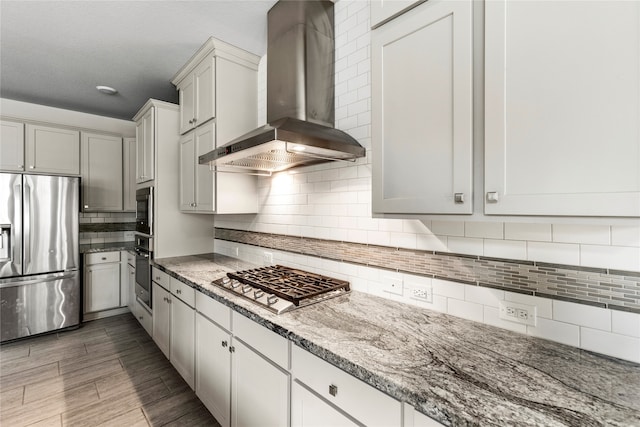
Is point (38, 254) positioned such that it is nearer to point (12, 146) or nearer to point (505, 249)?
point (12, 146)

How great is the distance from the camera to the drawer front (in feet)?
4.34

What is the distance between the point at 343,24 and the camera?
6.46ft

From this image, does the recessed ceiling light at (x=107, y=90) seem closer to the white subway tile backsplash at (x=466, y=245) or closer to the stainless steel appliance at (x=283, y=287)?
the stainless steel appliance at (x=283, y=287)

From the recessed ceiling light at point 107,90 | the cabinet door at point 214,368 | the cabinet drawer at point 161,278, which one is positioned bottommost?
the cabinet door at point 214,368

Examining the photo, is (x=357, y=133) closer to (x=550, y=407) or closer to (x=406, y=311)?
(x=406, y=311)

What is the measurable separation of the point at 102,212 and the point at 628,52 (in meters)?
5.19

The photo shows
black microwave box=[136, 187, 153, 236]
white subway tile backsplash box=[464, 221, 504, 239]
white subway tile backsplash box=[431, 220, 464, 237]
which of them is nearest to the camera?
white subway tile backsplash box=[464, 221, 504, 239]

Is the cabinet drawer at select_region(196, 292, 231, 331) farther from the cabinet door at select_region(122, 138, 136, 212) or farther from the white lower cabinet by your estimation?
the cabinet door at select_region(122, 138, 136, 212)

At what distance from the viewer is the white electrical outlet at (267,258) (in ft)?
8.39

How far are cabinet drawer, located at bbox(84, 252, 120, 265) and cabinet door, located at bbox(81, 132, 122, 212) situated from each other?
603 millimetres

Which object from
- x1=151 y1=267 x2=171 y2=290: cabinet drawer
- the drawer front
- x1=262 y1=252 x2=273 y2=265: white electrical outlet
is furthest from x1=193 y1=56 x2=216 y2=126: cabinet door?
the drawer front

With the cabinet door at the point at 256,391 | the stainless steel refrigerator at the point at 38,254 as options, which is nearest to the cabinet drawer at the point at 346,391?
the cabinet door at the point at 256,391

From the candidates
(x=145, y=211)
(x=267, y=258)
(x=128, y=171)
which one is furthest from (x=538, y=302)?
(x=128, y=171)

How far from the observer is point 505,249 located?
4.14 feet
